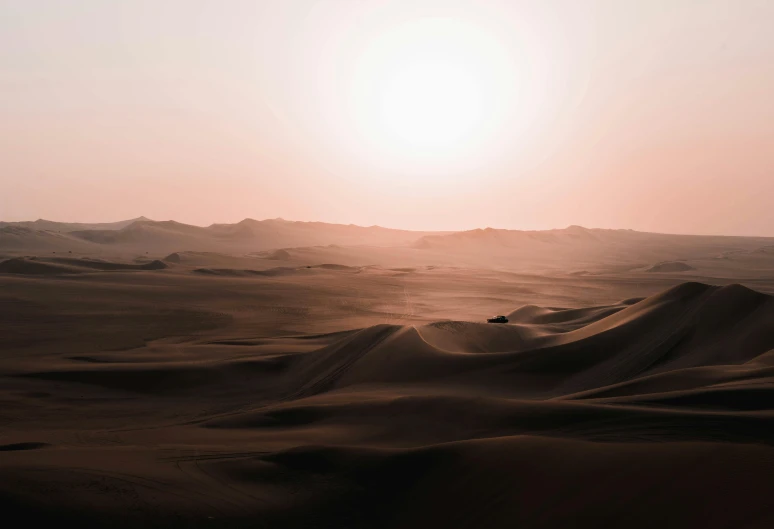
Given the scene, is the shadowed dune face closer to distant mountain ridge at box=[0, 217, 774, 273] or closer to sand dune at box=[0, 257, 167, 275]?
sand dune at box=[0, 257, 167, 275]

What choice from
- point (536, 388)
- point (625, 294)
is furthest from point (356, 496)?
point (625, 294)

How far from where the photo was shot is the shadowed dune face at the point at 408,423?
14.2ft

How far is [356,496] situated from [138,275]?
82.1ft

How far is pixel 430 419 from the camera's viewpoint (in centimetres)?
685

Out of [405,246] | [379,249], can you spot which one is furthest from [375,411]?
[405,246]

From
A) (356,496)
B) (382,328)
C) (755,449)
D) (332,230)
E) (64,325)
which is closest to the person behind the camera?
(755,449)

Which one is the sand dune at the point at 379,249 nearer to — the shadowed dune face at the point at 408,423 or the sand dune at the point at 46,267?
the sand dune at the point at 46,267

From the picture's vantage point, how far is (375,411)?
7574mm

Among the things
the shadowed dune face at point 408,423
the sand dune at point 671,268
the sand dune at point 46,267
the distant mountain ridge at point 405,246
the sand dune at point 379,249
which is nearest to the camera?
the shadowed dune face at point 408,423

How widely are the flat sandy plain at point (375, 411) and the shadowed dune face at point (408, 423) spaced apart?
0.08 feet

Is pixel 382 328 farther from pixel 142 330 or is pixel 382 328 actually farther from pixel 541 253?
pixel 541 253

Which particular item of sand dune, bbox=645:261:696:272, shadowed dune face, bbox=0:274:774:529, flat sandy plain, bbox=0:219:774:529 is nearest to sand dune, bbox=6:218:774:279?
sand dune, bbox=645:261:696:272

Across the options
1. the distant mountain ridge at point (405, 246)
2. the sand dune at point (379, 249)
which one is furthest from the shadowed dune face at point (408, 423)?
the distant mountain ridge at point (405, 246)

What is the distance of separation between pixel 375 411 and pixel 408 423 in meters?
0.77
